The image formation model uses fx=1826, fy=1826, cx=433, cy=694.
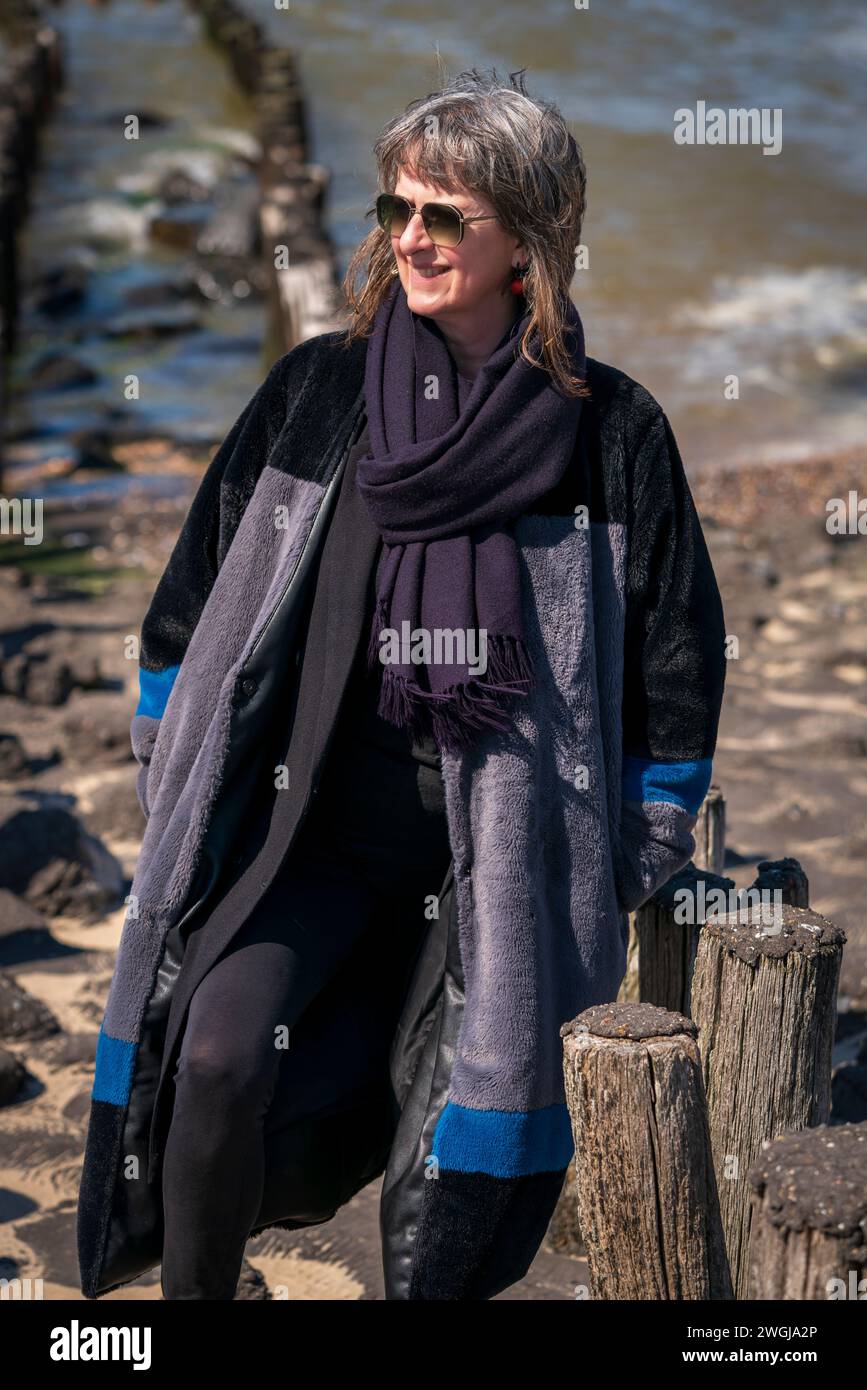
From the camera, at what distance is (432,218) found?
2889 mm

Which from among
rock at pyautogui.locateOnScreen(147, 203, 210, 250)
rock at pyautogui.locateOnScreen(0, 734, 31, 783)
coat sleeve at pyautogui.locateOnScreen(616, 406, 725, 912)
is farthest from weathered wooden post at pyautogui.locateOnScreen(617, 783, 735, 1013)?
rock at pyautogui.locateOnScreen(147, 203, 210, 250)

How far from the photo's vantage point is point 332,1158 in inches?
121

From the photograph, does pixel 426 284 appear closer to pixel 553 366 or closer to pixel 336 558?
pixel 553 366

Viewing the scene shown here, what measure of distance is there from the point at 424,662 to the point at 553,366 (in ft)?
1.72

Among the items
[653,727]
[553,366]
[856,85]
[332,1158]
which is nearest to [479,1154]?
[332,1158]

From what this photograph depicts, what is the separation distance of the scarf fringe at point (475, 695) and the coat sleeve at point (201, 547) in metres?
0.44

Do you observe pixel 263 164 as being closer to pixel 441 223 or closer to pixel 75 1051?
pixel 75 1051

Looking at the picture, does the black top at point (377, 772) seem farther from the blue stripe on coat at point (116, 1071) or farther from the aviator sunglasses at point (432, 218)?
the blue stripe on coat at point (116, 1071)

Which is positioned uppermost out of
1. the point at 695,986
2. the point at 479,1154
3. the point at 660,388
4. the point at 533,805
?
the point at 660,388

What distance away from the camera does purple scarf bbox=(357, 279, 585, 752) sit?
287 centimetres

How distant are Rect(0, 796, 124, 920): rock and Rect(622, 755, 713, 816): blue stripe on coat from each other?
2.80 metres

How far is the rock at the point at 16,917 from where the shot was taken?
17.4 ft

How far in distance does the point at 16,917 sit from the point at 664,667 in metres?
2.86

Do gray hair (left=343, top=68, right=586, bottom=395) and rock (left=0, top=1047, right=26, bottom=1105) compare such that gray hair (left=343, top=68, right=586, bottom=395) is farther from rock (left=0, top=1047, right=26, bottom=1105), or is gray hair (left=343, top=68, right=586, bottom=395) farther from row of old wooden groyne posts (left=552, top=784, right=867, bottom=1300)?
rock (left=0, top=1047, right=26, bottom=1105)
